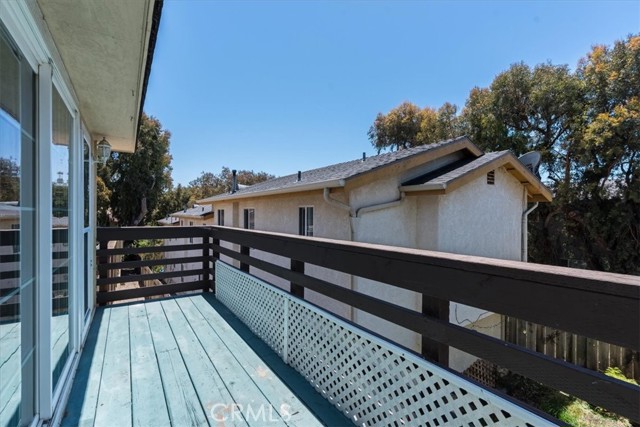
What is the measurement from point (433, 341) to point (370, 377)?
1.99 feet

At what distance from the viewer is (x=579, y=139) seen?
1208 centimetres

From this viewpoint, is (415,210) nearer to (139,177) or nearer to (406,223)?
(406,223)

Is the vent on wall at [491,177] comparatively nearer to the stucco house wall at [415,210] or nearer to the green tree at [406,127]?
the stucco house wall at [415,210]

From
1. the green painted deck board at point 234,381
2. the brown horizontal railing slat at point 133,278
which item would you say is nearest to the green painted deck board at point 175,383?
the green painted deck board at point 234,381

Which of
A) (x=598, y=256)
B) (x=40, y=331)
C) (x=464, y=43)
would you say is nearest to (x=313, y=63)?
(x=464, y=43)

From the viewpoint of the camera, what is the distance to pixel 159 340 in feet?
11.7

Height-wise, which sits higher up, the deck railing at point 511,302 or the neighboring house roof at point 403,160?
the neighboring house roof at point 403,160

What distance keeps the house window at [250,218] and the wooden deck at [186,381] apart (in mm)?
6048

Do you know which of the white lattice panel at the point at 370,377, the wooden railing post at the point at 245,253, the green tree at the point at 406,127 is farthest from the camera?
the green tree at the point at 406,127

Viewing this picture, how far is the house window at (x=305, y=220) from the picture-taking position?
7.11 m

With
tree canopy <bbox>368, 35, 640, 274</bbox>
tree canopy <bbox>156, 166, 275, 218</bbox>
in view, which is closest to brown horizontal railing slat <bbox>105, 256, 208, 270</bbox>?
tree canopy <bbox>368, 35, 640, 274</bbox>

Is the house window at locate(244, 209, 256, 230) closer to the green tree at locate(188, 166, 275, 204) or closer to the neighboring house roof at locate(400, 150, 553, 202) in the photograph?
the neighboring house roof at locate(400, 150, 553, 202)

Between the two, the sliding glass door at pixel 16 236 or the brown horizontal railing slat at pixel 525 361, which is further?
the sliding glass door at pixel 16 236

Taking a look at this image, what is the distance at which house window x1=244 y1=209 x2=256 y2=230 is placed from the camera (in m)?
10.1
